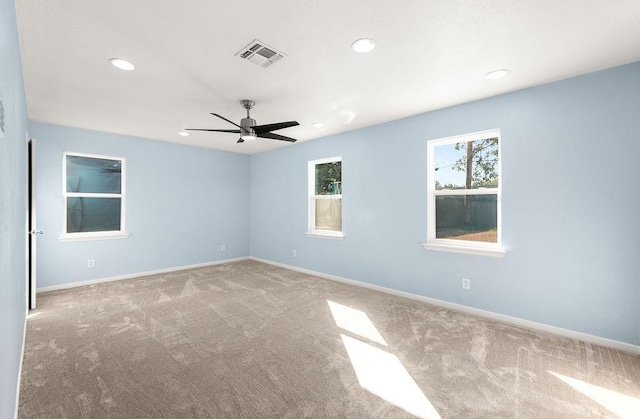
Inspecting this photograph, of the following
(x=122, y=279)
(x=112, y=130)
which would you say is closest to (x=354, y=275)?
(x=122, y=279)

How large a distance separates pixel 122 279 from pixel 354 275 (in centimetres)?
392

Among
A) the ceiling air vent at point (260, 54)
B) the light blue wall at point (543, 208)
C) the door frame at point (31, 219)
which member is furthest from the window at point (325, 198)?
the door frame at point (31, 219)

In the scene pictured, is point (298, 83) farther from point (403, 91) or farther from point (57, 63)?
point (57, 63)

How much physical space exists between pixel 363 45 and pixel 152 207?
15.7ft

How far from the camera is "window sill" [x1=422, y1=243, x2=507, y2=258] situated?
10.6 feet

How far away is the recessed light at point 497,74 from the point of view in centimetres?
268

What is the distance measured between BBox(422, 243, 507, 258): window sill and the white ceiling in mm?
1732

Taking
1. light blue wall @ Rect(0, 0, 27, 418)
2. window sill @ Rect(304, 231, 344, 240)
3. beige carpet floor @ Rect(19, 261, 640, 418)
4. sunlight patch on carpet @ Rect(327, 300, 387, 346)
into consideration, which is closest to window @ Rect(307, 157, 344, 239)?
window sill @ Rect(304, 231, 344, 240)

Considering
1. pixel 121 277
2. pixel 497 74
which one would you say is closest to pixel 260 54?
pixel 497 74

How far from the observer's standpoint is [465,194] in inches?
142

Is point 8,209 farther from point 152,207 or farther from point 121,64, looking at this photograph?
point 152,207

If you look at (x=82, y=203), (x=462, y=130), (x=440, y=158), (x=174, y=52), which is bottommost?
(x=82, y=203)

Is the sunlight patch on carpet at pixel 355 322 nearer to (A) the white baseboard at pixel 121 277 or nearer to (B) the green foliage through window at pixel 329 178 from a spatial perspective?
(B) the green foliage through window at pixel 329 178

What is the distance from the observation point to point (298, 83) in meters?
2.93
